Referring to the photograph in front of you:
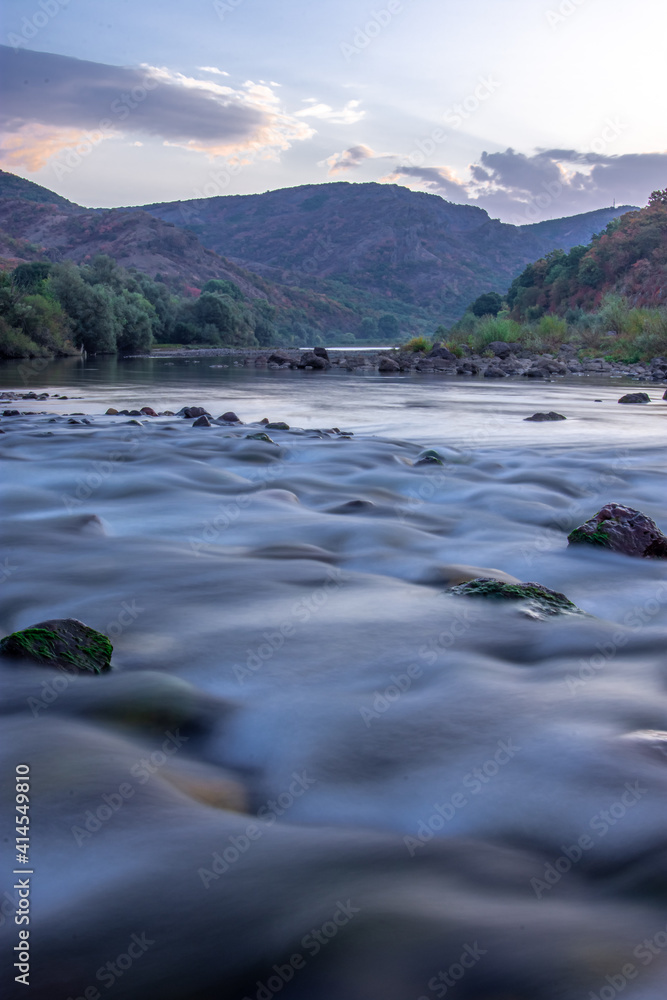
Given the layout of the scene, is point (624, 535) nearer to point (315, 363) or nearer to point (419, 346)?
point (315, 363)

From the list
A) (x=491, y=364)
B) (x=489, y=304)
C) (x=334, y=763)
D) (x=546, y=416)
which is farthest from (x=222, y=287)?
(x=334, y=763)

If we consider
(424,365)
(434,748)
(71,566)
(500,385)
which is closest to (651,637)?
(434,748)

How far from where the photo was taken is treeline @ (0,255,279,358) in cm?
4406

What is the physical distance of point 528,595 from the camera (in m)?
4.37

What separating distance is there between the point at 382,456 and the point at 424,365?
28.5 metres

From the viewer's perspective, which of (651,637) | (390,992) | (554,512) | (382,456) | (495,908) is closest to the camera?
(390,992)

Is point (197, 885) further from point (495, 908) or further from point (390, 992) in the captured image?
point (495, 908)

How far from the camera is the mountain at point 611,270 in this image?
2347 inches

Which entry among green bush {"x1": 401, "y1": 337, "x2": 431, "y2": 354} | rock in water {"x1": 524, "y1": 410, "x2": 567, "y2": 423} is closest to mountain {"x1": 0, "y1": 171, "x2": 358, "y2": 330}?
green bush {"x1": 401, "y1": 337, "x2": 431, "y2": 354}

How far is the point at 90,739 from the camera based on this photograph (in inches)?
107
